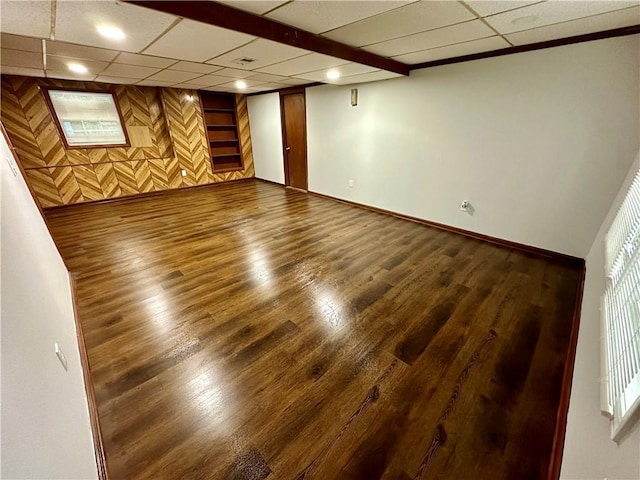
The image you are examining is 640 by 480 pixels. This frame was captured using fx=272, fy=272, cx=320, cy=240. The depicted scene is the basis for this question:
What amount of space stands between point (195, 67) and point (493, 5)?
331cm

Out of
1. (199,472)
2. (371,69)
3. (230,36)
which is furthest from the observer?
(371,69)

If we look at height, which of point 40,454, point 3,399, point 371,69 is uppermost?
point 371,69

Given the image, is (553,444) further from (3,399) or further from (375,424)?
(3,399)

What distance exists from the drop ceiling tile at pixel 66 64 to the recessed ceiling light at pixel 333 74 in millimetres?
2732

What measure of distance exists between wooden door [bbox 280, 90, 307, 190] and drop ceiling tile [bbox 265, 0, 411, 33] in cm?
347

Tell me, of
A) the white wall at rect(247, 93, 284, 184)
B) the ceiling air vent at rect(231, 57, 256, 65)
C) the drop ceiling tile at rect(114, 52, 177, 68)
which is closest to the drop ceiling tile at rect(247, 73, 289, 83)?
the ceiling air vent at rect(231, 57, 256, 65)

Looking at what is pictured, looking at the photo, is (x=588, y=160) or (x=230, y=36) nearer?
(x=230, y=36)

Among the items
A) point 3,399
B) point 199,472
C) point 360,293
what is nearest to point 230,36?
point 360,293

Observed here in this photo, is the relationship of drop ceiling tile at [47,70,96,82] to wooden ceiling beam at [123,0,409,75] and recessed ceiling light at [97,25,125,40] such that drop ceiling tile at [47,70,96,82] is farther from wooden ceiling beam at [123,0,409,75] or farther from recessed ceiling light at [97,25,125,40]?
wooden ceiling beam at [123,0,409,75]

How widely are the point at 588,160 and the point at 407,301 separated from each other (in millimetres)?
2323

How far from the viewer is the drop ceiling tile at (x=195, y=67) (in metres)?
3.33

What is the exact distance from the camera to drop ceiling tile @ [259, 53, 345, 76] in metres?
2.92

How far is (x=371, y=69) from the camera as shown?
3.39 meters

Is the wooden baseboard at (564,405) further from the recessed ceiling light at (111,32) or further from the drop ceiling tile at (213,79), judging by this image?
the drop ceiling tile at (213,79)
